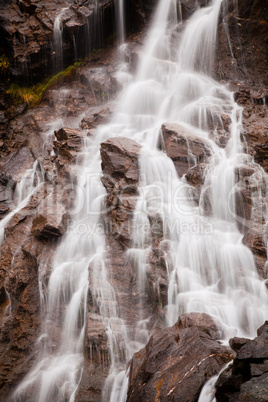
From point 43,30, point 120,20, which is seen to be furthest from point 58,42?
point 120,20

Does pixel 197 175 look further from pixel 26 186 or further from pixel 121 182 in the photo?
pixel 26 186

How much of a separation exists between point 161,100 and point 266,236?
795 centimetres

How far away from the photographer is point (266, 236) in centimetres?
756

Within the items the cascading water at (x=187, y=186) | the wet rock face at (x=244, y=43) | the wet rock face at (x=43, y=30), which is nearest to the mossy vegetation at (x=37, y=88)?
the wet rock face at (x=43, y=30)

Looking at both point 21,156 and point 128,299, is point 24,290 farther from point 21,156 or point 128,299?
point 21,156

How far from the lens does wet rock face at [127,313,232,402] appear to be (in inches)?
167

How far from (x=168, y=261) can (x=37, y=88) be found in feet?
41.6

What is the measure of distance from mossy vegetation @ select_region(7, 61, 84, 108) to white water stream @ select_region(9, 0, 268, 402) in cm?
540

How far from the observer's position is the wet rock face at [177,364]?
14.0ft

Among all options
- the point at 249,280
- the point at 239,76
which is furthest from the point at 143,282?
the point at 239,76

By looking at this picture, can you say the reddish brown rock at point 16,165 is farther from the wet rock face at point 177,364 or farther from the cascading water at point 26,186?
the wet rock face at point 177,364

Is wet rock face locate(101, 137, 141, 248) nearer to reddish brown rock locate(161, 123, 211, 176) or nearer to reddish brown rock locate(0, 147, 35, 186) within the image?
reddish brown rock locate(161, 123, 211, 176)

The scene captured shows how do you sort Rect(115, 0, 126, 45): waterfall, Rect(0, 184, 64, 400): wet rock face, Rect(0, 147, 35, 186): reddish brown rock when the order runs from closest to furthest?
Rect(0, 184, 64, 400): wet rock face → Rect(0, 147, 35, 186): reddish brown rock → Rect(115, 0, 126, 45): waterfall

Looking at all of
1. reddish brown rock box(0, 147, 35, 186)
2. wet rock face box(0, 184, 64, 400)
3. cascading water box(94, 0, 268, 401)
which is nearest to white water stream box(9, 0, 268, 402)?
cascading water box(94, 0, 268, 401)
